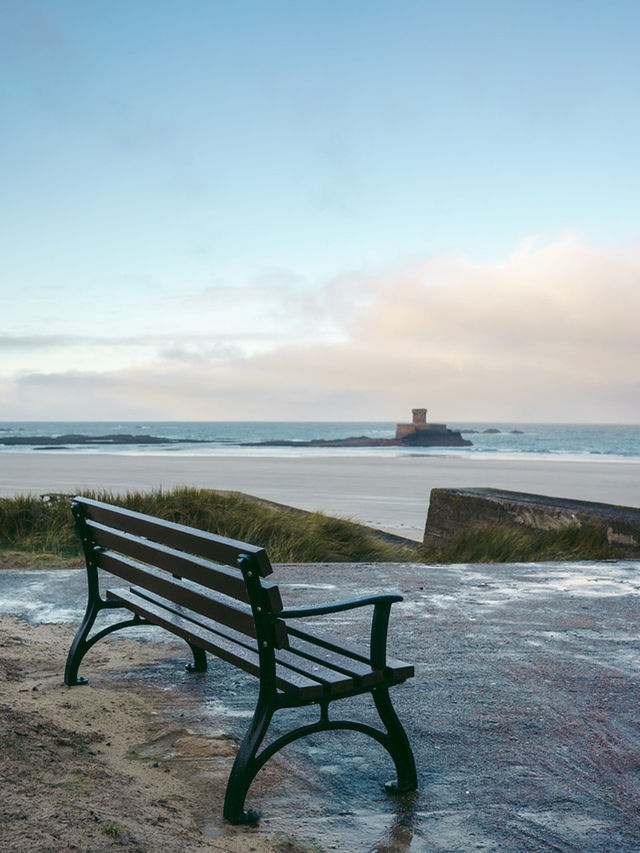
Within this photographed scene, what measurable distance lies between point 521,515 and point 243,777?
882cm

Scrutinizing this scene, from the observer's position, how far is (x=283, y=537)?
10594mm

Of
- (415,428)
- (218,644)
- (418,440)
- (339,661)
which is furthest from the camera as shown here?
(415,428)

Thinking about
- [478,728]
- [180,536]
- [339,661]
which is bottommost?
[478,728]

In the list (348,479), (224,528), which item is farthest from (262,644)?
(348,479)

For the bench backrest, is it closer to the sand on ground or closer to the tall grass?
the sand on ground

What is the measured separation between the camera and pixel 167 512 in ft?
37.8

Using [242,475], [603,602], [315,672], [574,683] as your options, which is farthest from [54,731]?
[242,475]

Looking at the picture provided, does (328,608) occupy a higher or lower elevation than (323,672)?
higher

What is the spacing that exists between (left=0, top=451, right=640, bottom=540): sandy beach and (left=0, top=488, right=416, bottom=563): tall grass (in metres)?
3.89

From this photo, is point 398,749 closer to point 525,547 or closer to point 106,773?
point 106,773

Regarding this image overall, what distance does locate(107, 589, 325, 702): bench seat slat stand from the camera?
125 inches

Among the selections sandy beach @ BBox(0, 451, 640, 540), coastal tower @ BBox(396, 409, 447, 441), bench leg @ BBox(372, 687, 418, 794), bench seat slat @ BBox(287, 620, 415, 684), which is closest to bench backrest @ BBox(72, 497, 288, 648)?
bench seat slat @ BBox(287, 620, 415, 684)

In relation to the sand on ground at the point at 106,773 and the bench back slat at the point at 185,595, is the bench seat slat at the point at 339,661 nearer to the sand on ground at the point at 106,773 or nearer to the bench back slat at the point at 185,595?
the bench back slat at the point at 185,595

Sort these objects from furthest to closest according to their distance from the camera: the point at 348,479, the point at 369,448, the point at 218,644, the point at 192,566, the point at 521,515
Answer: the point at 369,448 → the point at 348,479 → the point at 521,515 → the point at 218,644 → the point at 192,566
